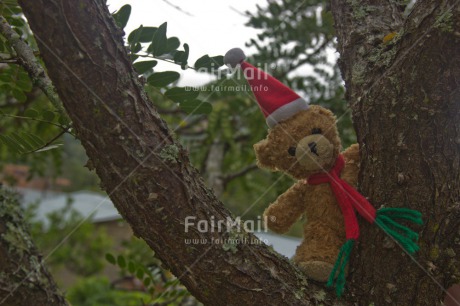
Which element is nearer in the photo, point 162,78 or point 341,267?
point 341,267

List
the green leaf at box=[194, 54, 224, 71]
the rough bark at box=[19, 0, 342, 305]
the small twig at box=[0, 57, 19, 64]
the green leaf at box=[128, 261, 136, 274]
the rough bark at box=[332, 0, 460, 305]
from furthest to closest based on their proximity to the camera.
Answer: the green leaf at box=[128, 261, 136, 274] < the green leaf at box=[194, 54, 224, 71] < the small twig at box=[0, 57, 19, 64] < the rough bark at box=[332, 0, 460, 305] < the rough bark at box=[19, 0, 342, 305]

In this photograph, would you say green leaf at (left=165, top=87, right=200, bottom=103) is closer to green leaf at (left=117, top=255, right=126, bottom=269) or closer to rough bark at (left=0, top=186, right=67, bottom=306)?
rough bark at (left=0, top=186, right=67, bottom=306)

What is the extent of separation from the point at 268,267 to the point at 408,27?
0.51 metres

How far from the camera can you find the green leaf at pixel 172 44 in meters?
1.07

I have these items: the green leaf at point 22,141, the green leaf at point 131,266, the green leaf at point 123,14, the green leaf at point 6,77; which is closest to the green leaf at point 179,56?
the green leaf at point 123,14

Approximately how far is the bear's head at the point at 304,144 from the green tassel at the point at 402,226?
168mm

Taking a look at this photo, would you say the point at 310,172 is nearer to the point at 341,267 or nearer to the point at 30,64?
the point at 341,267

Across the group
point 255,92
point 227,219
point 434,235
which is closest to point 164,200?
Result: point 227,219

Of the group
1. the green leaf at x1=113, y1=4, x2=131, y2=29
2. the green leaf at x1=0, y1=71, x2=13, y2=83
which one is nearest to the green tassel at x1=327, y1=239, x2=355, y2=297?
the green leaf at x1=113, y1=4, x2=131, y2=29

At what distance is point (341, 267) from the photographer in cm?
89

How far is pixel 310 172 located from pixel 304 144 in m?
0.07

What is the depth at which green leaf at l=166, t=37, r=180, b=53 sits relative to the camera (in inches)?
42.1

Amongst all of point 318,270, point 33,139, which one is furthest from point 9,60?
point 318,270

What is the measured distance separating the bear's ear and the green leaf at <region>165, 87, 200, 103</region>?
196 mm
